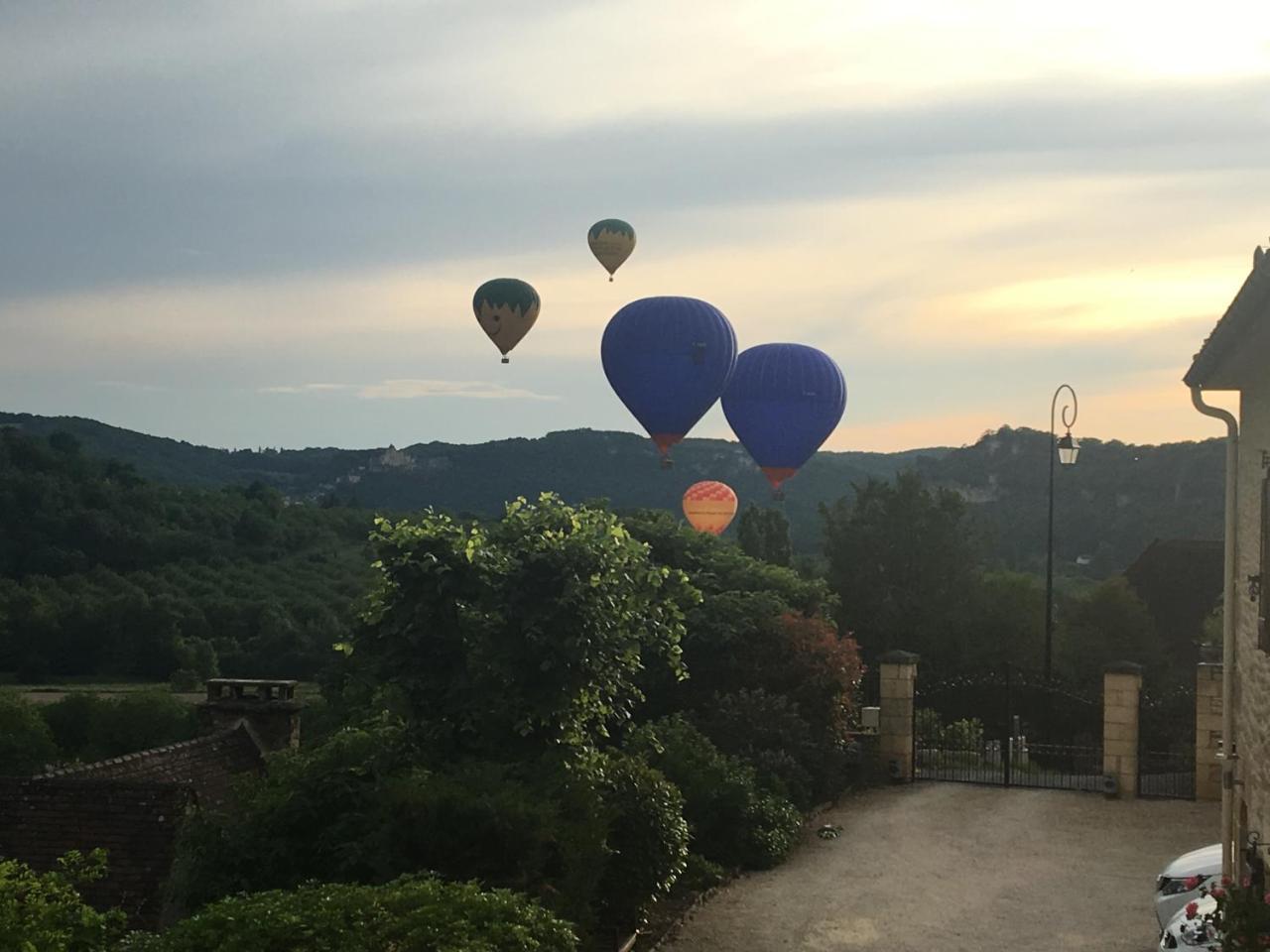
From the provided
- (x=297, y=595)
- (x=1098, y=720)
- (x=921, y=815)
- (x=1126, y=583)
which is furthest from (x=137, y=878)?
(x=297, y=595)

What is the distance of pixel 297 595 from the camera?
77812 mm

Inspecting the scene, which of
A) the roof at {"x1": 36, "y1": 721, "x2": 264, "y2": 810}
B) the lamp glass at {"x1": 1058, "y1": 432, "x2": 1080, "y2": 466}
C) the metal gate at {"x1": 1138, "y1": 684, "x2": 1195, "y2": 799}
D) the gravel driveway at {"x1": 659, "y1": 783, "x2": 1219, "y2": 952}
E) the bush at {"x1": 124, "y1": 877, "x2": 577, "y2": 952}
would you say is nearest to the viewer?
the bush at {"x1": 124, "y1": 877, "x2": 577, "y2": 952}

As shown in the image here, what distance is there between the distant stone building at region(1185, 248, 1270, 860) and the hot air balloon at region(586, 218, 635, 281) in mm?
24522

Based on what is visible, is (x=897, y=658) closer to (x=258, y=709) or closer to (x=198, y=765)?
(x=258, y=709)

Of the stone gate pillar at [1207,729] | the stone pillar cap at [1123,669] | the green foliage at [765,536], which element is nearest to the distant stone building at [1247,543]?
the stone gate pillar at [1207,729]

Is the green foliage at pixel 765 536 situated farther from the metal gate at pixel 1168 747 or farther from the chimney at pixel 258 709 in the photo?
the chimney at pixel 258 709

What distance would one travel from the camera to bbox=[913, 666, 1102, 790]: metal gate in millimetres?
26331

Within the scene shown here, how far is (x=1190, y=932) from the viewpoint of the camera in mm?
12688

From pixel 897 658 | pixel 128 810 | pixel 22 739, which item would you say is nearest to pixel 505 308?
pixel 897 658

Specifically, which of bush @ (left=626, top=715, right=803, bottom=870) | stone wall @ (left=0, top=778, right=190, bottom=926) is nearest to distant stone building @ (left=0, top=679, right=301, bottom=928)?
stone wall @ (left=0, top=778, right=190, bottom=926)

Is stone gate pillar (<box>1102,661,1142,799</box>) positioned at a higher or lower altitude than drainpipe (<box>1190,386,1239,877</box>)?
lower

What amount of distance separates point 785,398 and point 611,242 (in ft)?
22.9

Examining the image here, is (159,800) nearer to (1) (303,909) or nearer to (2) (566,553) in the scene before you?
(2) (566,553)

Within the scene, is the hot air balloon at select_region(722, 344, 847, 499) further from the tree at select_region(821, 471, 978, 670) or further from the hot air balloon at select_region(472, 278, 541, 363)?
the tree at select_region(821, 471, 978, 670)
